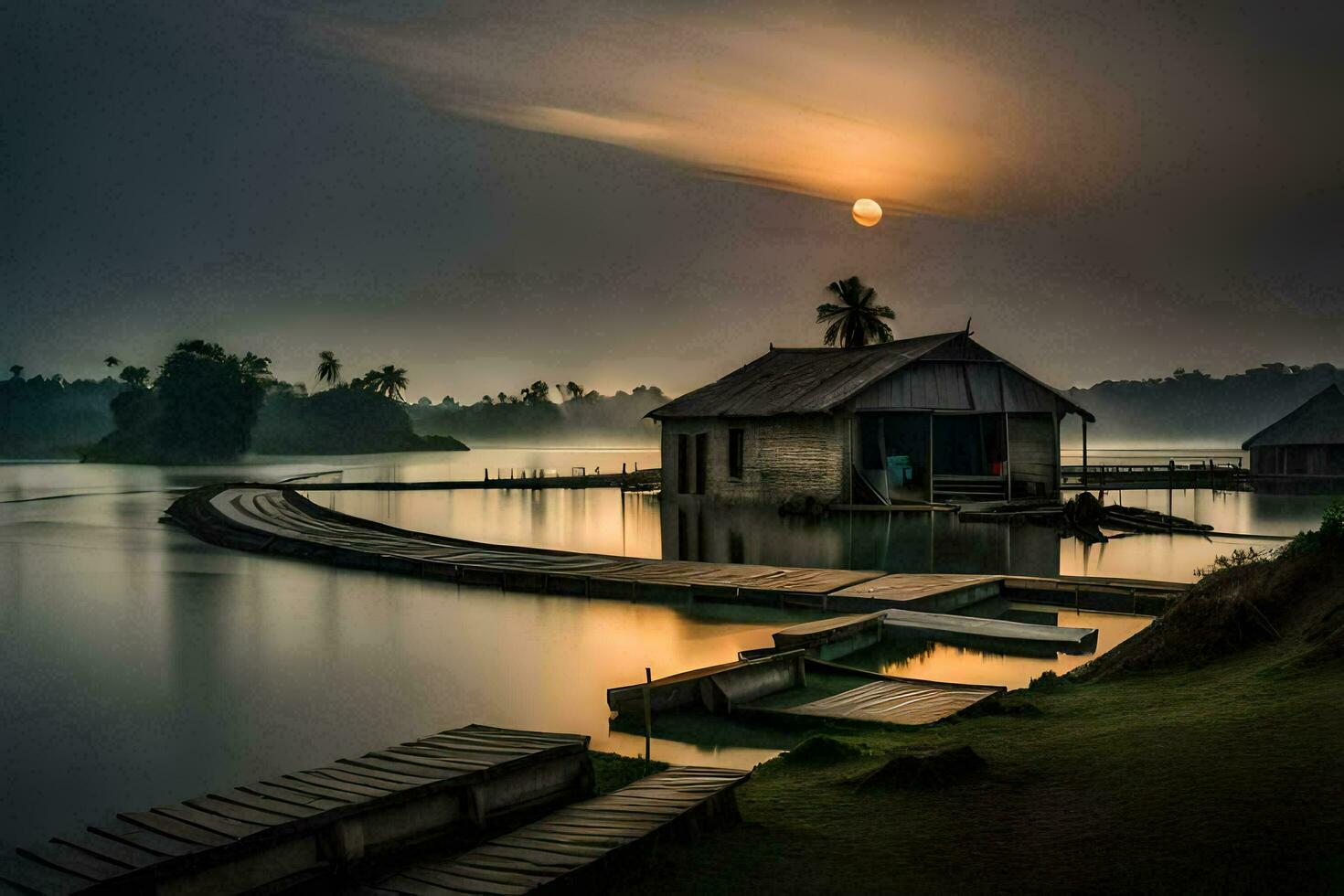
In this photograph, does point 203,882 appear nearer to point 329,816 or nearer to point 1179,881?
point 329,816

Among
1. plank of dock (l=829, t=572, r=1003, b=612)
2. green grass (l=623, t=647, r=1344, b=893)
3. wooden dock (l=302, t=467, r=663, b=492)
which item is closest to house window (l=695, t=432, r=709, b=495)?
wooden dock (l=302, t=467, r=663, b=492)

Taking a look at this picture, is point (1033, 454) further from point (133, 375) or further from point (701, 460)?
point (133, 375)

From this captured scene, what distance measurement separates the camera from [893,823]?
669cm

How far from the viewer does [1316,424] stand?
55.1m

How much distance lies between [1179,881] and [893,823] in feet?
6.10

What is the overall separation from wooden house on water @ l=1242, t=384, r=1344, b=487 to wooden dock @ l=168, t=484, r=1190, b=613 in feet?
145

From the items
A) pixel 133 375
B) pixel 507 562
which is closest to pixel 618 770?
pixel 507 562

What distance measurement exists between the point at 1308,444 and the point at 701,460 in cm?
3714

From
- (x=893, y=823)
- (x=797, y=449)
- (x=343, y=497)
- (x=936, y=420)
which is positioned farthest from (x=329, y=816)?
(x=343, y=497)

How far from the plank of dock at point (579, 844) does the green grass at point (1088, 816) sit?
0.65 ft

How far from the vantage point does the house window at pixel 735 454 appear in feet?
127

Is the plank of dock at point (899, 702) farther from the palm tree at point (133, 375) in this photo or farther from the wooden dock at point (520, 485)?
the palm tree at point (133, 375)

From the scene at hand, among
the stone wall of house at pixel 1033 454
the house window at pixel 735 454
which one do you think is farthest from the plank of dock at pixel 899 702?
the stone wall of house at pixel 1033 454

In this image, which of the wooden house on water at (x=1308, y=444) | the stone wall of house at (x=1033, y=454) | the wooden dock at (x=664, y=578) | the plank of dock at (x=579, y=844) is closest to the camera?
the plank of dock at (x=579, y=844)
